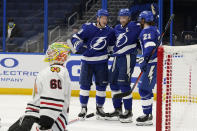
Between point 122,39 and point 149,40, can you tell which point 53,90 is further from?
point 122,39

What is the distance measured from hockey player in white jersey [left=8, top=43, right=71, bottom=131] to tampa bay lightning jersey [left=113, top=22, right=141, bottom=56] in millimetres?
2344

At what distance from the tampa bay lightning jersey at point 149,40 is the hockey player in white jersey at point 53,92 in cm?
208

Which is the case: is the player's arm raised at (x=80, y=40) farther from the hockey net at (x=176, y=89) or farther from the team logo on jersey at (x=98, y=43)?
the hockey net at (x=176, y=89)

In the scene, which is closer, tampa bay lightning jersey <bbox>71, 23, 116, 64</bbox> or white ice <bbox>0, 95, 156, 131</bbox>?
white ice <bbox>0, 95, 156, 131</bbox>

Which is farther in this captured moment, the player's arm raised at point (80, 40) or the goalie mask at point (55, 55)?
the player's arm raised at point (80, 40)

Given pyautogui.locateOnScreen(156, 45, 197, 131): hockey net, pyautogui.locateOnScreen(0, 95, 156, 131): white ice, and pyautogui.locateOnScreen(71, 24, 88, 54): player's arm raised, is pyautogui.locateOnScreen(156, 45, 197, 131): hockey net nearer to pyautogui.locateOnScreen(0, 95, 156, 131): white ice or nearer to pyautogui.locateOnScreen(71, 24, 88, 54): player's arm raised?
pyautogui.locateOnScreen(0, 95, 156, 131): white ice

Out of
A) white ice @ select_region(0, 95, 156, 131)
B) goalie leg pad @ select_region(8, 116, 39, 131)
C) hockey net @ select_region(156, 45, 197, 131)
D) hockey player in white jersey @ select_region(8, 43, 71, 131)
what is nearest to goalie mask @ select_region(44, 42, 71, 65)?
hockey player in white jersey @ select_region(8, 43, 71, 131)

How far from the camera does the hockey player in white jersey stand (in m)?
2.23

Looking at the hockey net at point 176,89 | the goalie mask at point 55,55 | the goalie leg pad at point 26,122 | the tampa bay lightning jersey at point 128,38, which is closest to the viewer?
the goalie mask at point 55,55

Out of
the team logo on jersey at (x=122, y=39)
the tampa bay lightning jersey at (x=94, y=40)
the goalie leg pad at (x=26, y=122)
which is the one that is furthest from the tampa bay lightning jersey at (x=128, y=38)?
the goalie leg pad at (x=26, y=122)

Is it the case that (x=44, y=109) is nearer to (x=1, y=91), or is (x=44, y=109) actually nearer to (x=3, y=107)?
(x=3, y=107)

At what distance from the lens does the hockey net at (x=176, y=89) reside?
3.18m

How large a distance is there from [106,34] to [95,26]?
0.16 metres

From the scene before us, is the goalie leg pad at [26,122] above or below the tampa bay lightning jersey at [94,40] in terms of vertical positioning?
below
